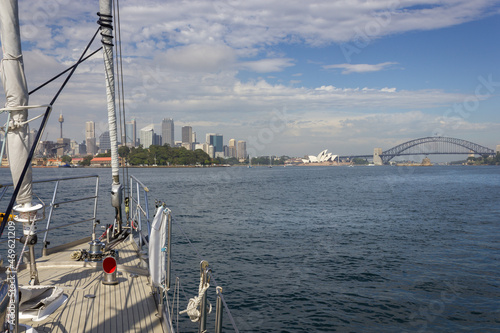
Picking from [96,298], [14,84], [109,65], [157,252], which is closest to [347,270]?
[96,298]

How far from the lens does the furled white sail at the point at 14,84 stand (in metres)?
5.02

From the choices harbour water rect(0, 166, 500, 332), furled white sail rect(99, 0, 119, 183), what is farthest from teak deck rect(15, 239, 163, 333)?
furled white sail rect(99, 0, 119, 183)

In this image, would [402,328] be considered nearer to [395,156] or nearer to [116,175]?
[116,175]

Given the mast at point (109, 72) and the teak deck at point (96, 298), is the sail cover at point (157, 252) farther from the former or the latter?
the mast at point (109, 72)

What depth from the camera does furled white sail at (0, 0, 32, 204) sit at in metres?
5.02

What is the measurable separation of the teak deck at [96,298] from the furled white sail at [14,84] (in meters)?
2.21

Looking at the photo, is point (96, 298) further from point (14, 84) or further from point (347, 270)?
point (347, 270)

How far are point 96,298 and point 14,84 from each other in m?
3.52

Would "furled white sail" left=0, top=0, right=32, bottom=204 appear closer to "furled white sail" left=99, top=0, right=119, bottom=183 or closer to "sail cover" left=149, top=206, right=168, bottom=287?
"sail cover" left=149, top=206, right=168, bottom=287

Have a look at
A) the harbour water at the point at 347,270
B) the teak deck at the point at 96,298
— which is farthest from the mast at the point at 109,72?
the harbour water at the point at 347,270

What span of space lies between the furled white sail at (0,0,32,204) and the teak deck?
2.21 meters

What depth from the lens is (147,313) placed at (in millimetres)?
5527

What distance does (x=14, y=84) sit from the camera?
5.13m

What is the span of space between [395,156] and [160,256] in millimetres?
203331
